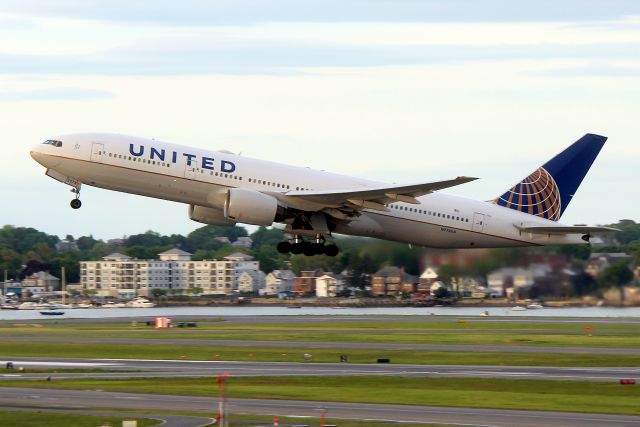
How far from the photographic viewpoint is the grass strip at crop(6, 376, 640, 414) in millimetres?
35594

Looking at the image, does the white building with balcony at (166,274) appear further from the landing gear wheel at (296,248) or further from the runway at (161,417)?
the runway at (161,417)

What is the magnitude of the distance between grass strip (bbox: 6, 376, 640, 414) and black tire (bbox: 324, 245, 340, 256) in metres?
17.1

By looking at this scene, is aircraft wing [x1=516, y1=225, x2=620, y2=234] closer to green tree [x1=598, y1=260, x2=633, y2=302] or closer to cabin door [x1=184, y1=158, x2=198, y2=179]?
green tree [x1=598, y1=260, x2=633, y2=302]

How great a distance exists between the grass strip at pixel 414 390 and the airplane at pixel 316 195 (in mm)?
12618

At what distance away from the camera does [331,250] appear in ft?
197

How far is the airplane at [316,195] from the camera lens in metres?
54.0

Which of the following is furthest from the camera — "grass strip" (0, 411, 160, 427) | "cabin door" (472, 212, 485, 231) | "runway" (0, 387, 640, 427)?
"cabin door" (472, 212, 485, 231)

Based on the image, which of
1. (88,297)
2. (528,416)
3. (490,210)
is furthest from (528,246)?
(88,297)

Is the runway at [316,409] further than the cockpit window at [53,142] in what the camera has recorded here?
No

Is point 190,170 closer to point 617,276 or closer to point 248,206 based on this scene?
point 248,206

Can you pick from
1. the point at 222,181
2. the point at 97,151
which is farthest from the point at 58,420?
the point at 222,181

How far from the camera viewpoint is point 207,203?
5541cm

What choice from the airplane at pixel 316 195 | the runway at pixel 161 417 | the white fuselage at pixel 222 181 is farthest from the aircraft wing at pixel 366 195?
the runway at pixel 161 417

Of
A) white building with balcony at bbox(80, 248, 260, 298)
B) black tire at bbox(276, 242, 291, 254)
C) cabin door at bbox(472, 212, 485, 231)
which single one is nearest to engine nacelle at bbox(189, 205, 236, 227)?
black tire at bbox(276, 242, 291, 254)
